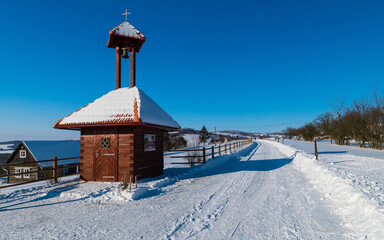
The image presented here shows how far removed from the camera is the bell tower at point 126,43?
1008 cm

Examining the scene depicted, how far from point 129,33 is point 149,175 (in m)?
7.12

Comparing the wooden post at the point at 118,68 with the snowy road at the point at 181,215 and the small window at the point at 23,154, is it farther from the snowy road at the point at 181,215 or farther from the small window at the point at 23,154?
the small window at the point at 23,154

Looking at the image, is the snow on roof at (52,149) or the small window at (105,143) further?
the snow on roof at (52,149)

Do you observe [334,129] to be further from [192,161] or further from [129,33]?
[129,33]

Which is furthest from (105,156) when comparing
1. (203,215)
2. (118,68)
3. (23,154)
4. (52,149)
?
(52,149)

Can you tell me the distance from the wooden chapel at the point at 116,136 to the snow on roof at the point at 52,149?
20061 mm

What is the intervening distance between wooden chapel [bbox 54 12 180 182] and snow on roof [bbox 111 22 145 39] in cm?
35

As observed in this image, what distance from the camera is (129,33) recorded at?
1011cm

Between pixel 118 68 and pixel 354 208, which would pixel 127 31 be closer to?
pixel 118 68

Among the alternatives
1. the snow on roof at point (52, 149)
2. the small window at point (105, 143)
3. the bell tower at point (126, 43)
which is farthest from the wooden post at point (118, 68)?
the snow on roof at point (52, 149)

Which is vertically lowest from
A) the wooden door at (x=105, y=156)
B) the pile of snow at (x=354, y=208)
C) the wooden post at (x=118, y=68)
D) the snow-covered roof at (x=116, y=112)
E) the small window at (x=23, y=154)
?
the small window at (x=23, y=154)

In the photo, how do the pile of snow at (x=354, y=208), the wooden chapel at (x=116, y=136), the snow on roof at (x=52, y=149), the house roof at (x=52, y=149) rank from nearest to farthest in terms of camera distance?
the pile of snow at (x=354, y=208) < the wooden chapel at (x=116, y=136) < the house roof at (x=52, y=149) < the snow on roof at (x=52, y=149)

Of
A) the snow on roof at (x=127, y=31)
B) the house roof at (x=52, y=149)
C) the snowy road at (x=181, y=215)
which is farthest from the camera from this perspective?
the house roof at (x=52, y=149)

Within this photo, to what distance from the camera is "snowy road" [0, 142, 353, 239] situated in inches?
150
